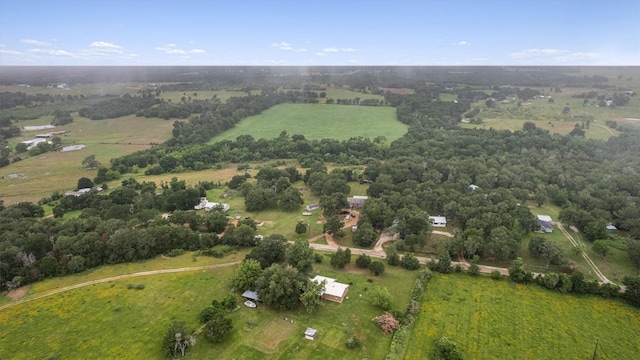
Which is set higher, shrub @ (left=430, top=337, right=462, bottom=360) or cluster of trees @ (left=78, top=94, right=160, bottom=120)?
cluster of trees @ (left=78, top=94, right=160, bottom=120)

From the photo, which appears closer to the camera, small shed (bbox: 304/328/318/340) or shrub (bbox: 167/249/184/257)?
small shed (bbox: 304/328/318/340)

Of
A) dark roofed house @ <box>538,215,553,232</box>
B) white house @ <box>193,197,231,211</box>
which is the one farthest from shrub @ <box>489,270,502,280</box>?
white house @ <box>193,197,231,211</box>

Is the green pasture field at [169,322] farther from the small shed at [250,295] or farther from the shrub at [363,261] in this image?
the shrub at [363,261]

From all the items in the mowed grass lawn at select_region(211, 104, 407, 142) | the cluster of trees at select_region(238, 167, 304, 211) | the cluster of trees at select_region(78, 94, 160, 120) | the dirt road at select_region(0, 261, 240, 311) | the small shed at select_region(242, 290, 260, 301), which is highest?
the cluster of trees at select_region(78, 94, 160, 120)

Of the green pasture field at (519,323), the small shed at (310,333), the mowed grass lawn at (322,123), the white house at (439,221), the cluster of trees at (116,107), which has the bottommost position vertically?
the green pasture field at (519,323)

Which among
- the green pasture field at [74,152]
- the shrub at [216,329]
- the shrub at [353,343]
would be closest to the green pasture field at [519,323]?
the shrub at [353,343]

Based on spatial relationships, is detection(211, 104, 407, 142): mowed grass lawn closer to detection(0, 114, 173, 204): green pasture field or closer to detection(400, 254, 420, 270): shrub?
detection(0, 114, 173, 204): green pasture field
